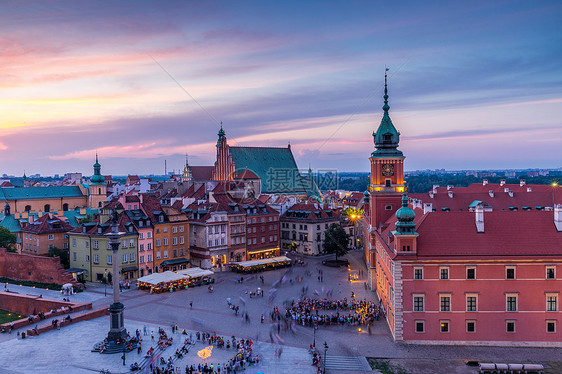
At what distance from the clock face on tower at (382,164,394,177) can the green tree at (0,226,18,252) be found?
169ft

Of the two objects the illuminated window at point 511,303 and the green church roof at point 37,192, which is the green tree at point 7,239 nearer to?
the green church roof at point 37,192

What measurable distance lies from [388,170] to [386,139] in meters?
4.00

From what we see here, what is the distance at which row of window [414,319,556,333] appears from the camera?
38.2 m

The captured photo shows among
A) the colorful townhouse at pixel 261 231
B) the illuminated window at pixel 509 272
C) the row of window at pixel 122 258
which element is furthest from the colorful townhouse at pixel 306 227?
the illuminated window at pixel 509 272

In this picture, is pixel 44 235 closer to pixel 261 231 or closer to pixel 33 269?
pixel 33 269

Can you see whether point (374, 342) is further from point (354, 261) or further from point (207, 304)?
point (354, 261)

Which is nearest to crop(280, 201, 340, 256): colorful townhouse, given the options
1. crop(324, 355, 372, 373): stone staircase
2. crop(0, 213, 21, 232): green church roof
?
crop(0, 213, 21, 232): green church roof

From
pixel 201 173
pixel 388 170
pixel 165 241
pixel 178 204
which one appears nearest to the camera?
pixel 388 170

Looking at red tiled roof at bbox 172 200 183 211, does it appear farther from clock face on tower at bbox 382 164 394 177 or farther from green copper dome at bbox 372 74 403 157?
clock face on tower at bbox 382 164 394 177

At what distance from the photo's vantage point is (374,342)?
3928 cm

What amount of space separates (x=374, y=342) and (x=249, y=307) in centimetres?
1530

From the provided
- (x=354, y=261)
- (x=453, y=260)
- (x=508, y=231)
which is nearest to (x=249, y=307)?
(x=453, y=260)

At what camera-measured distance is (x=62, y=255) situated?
68375mm

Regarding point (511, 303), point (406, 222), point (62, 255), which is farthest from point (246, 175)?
point (511, 303)
